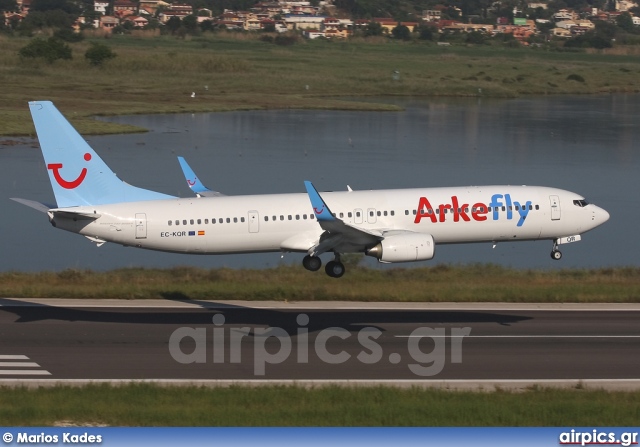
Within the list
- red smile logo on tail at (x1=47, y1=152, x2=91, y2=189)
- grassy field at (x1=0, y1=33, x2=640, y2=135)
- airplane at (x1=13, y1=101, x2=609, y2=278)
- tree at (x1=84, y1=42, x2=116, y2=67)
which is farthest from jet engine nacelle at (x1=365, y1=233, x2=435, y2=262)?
tree at (x1=84, y1=42, x2=116, y2=67)

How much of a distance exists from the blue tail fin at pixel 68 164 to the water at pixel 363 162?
12363 millimetres

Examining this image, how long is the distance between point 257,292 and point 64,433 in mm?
24644

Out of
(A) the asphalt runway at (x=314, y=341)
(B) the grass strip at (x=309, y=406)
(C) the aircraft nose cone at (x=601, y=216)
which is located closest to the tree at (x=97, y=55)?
(C) the aircraft nose cone at (x=601, y=216)

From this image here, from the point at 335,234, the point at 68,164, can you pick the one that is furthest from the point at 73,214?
the point at 335,234

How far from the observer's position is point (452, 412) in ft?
92.1

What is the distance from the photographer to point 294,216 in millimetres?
53031

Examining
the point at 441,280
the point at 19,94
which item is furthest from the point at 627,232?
the point at 19,94

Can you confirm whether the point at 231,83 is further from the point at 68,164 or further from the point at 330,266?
the point at 68,164

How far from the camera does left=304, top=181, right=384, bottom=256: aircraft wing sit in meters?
47.9

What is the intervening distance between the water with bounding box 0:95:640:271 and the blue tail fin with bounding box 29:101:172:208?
12.4 meters

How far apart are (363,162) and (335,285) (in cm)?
5171

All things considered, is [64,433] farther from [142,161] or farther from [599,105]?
[599,105]

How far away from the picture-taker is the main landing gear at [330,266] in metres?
52.2

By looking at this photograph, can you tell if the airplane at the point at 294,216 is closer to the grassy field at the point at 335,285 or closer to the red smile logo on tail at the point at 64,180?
the red smile logo on tail at the point at 64,180
